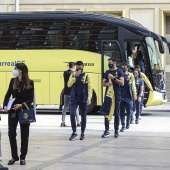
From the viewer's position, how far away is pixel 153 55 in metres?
25.0

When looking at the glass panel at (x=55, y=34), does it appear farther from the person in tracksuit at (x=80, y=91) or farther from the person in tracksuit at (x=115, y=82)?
the person in tracksuit at (x=80, y=91)

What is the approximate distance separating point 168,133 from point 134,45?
27.3 feet

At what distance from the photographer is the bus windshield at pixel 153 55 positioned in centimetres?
2473

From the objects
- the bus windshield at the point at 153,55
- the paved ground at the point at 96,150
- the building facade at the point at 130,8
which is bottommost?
the paved ground at the point at 96,150

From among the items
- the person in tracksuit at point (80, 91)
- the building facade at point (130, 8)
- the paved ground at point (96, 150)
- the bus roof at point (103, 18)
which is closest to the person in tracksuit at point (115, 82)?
the paved ground at point (96, 150)

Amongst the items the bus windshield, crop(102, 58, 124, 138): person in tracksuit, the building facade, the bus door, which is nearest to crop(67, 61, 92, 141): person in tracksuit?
crop(102, 58, 124, 138): person in tracksuit

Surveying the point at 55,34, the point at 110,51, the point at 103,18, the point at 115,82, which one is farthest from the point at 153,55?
the point at 115,82

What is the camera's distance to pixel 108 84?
15.5 meters

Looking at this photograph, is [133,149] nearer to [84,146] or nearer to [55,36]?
[84,146]

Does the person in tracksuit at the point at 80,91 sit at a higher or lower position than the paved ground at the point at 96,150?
higher

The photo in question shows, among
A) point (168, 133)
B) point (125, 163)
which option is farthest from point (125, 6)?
point (125, 163)

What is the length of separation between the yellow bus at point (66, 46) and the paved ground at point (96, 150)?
6.00 metres

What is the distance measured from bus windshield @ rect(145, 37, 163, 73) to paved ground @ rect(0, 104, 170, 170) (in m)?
6.45

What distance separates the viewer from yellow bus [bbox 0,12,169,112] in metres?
24.3
